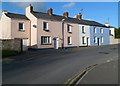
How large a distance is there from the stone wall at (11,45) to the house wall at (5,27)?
14.8 feet

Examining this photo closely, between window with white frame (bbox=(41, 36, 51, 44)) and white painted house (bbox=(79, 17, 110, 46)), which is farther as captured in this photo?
white painted house (bbox=(79, 17, 110, 46))

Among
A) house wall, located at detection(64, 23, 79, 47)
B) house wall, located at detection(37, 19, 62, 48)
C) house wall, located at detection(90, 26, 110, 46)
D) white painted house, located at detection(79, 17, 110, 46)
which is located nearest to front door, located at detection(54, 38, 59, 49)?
house wall, located at detection(37, 19, 62, 48)

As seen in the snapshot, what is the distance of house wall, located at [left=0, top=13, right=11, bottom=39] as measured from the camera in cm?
2486

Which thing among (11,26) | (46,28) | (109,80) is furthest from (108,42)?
(109,80)

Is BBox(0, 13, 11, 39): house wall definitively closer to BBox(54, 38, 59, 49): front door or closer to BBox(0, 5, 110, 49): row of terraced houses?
BBox(0, 5, 110, 49): row of terraced houses

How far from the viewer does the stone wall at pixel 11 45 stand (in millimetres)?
20020

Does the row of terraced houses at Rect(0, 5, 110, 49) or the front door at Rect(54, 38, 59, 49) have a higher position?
the row of terraced houses at Rect(0, 5, 110, 49)

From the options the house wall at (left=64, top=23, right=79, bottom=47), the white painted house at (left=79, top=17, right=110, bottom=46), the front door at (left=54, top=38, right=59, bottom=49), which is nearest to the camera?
the front door at (left=54, top=38, right=59, bottom=49)

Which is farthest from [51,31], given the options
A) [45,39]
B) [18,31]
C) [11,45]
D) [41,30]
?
[11,45]

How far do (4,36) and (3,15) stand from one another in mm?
3839

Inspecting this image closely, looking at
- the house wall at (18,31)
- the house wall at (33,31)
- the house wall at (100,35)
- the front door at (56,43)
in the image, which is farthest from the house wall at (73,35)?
the house wall at (18,31)

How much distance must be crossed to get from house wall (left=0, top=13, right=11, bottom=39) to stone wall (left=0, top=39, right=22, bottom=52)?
14.8ft

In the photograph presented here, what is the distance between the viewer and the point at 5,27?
26.1m

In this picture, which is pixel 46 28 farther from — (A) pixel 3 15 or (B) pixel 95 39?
(B) pixel 95 39
